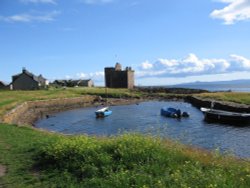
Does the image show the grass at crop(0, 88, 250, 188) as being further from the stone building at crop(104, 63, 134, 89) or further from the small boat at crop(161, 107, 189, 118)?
the stone building at crop(104, 63, 134, 89)

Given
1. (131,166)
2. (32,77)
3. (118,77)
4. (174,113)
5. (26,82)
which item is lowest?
(174,113)

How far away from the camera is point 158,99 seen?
108 meters

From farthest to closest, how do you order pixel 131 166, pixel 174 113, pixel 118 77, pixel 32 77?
pixel 118 77, pixel 32 77, pixel 174 113, pixel 131 166

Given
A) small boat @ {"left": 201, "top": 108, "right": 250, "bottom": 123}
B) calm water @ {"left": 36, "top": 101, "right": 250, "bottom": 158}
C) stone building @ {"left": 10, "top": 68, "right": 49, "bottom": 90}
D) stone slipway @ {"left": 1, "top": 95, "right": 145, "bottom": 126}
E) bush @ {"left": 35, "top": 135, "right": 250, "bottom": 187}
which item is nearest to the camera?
bush @ {"left": 35, "top": 135, "right": 250, "bottom": 187}

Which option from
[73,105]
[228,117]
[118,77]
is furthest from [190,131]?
[118,77]

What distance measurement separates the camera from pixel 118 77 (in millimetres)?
133875

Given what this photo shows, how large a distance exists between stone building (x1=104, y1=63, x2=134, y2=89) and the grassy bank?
A: 118266 millimetres

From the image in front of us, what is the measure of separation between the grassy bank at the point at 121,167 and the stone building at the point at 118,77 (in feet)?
388

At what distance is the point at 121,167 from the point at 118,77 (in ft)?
404

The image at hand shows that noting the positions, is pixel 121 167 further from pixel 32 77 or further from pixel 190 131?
pixel 32 77

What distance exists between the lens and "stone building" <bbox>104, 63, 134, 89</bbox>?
132538 millimetres

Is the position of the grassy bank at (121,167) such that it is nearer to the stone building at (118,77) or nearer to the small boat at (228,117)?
the small boat at (228,117)

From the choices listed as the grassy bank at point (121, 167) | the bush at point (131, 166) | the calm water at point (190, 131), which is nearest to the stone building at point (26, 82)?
the calm water at point (190, 131)

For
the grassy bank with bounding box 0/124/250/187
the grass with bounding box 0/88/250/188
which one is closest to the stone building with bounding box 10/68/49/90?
the grass with bounding box 0/88/250/188
